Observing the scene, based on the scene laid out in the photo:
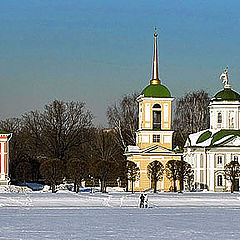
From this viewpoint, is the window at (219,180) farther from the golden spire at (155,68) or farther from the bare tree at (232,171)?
the golden spire at (155,68)

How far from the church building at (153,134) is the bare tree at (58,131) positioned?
503 inches

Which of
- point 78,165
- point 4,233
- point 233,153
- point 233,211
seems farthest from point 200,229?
point 233,153

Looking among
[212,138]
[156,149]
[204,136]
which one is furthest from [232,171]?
[156,149]

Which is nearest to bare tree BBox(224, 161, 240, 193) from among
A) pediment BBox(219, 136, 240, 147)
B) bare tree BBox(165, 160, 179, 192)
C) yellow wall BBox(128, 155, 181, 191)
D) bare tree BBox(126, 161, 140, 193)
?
pediment BBox(219, 136, 240, 147)

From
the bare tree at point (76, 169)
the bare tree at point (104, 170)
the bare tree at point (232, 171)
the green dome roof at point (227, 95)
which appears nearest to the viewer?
the bare tree at point (104, 170)

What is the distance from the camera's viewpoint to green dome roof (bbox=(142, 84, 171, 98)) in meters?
58.5

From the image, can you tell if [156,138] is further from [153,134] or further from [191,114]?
[191,114]

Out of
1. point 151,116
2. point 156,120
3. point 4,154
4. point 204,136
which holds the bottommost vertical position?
point 4,154

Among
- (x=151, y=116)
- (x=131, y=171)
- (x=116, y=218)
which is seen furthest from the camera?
(x=151, y=116)

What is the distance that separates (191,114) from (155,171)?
2942 cm

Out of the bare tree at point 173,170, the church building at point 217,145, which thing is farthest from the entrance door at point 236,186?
the bare tree at point 173,170

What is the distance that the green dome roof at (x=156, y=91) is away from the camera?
58531mm

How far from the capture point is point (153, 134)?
193 ft

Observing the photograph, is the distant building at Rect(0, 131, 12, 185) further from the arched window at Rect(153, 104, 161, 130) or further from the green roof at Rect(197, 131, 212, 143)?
the green roof at Rect(197, 131, 212, 143)
